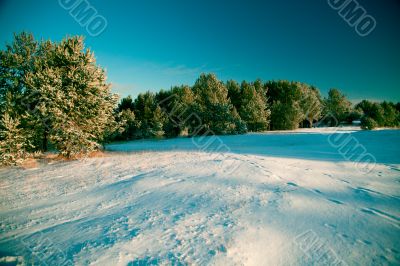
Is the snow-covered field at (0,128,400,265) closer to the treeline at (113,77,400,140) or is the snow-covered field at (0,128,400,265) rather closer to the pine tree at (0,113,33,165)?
the pine tree at (0,113,33,165)

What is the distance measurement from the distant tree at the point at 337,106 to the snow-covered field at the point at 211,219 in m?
61.1

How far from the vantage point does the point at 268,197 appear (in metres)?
5.50

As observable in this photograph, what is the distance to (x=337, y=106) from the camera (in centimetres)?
6009

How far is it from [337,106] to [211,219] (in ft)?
227

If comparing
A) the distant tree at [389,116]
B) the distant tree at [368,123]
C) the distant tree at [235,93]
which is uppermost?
the distant tree at [235,93]

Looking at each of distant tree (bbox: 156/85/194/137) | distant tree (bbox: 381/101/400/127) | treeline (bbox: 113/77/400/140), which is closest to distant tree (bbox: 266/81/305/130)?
treeline (bbox: 113/77/400/140)

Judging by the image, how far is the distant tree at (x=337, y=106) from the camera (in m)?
59.8

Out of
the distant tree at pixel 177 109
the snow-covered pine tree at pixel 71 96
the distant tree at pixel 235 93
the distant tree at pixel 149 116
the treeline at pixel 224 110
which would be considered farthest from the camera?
the distant tree at pixel 235 93

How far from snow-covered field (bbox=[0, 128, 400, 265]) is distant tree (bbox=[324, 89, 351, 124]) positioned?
61142 millimetres

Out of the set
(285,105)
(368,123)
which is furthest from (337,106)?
(368,123)

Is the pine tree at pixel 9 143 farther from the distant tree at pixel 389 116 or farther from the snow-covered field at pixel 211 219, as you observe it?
the distant tree at pixel 389 116

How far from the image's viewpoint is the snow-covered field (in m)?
3.43

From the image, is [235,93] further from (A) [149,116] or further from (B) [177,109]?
(A) [149,116]

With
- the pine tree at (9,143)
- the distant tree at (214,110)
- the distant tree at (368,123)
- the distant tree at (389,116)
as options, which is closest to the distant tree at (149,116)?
the distant tree at (214,110)
